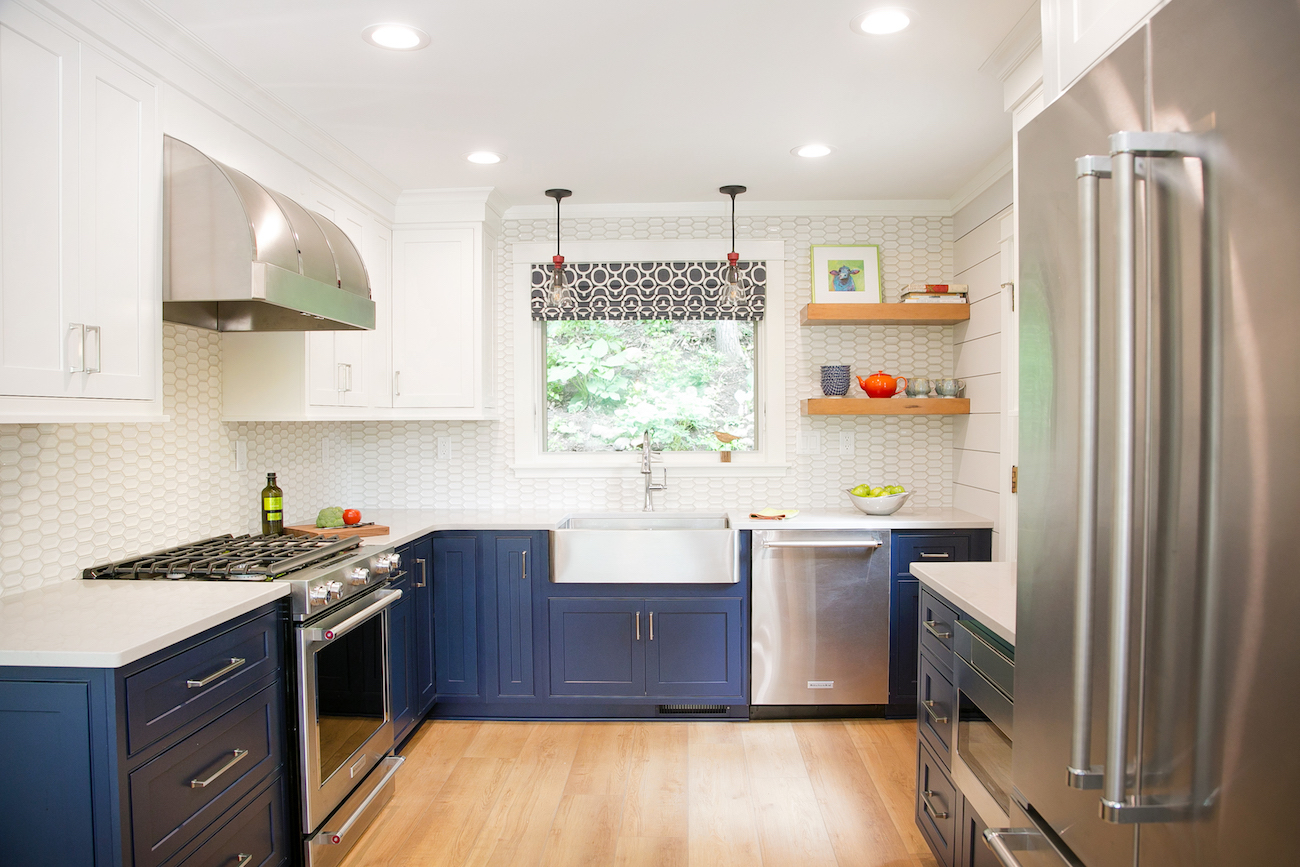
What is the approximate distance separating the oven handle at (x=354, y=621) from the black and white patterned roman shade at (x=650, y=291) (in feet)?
5.81

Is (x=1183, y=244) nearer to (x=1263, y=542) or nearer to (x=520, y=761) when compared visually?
(x=1263, y=542)

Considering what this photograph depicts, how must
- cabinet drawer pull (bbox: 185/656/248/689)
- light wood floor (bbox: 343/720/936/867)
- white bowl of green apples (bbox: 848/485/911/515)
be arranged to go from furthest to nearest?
white bowl of green apples (bbox: 848/485/911/515)
light wood floor (bbox: 343/720/936/867)
cabinet drawer pull (bbox: 185/656/248/689)

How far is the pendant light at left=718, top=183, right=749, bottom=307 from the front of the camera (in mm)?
3628

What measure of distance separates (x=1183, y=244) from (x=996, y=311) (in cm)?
268

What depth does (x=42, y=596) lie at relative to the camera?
196 cm

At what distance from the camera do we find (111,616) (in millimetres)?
1747

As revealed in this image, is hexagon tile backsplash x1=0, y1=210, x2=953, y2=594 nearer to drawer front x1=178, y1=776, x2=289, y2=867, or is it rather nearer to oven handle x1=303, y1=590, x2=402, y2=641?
oven handle x1=303, y1=590, x2=402, y2=641

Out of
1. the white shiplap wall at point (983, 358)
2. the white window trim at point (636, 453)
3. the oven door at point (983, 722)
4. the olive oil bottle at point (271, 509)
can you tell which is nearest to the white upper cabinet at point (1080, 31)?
the oven door at point (983, 722)

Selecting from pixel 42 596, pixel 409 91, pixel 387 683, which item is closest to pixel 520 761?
pixel 387 683

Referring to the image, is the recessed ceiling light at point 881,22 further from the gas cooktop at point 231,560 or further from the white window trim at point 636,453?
the gas cooktop at point 231,560

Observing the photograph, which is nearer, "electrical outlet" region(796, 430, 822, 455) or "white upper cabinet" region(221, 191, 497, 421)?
"white upper cabinet" region(221, 191, 497, 421)

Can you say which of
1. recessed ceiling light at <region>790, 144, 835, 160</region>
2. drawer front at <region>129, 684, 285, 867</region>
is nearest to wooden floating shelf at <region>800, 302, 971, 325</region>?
recessed ceiling light at <region>790, 144, 835, 160</region>

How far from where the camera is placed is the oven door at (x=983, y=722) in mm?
1616

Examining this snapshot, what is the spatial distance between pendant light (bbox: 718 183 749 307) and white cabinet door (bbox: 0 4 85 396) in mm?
2558
